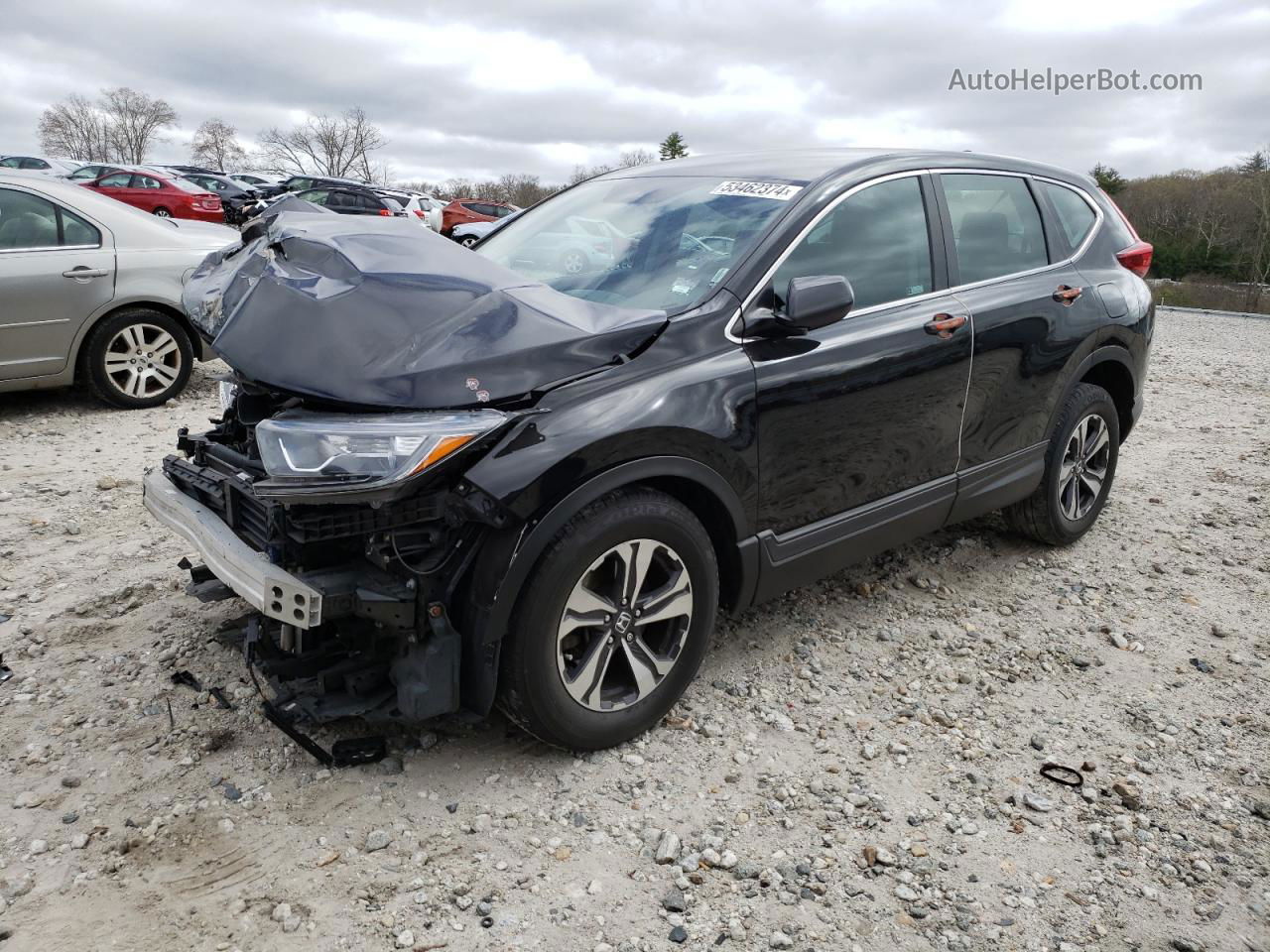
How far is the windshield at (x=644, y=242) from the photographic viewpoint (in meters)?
3.29

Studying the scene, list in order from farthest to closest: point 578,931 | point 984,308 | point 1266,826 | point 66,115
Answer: point 66,115
point 984,308
point 1266,826
point 578,931

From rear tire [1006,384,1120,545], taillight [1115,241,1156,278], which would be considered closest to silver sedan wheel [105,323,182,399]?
rear tire [1006,384,1120,545]

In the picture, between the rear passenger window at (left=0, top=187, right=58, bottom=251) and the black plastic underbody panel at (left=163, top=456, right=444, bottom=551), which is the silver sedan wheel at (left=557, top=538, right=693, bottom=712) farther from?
the rear passenger window at (left=0, top=187, right=58, bottom=251)

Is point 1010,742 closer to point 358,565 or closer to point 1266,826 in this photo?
point 1266,826

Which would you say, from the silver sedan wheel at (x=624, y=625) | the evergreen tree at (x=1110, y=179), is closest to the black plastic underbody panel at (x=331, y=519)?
the silver sedan wheel at (x=624, y=625)

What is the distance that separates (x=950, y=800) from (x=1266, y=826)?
2.96 feet

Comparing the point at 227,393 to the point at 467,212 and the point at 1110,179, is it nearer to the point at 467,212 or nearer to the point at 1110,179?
the point at 467,212

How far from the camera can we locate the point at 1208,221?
56.0 m

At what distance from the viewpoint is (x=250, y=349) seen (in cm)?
278

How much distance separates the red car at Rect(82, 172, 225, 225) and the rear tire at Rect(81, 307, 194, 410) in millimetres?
15979

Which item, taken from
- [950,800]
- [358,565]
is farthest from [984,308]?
[358,565]

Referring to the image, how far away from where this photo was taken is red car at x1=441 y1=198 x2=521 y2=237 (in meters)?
26.3

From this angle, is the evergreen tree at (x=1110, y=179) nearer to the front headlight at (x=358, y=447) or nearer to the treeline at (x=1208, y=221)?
the treeline at (x=1208, y=221)

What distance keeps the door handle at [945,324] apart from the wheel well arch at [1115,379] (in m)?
1.09
